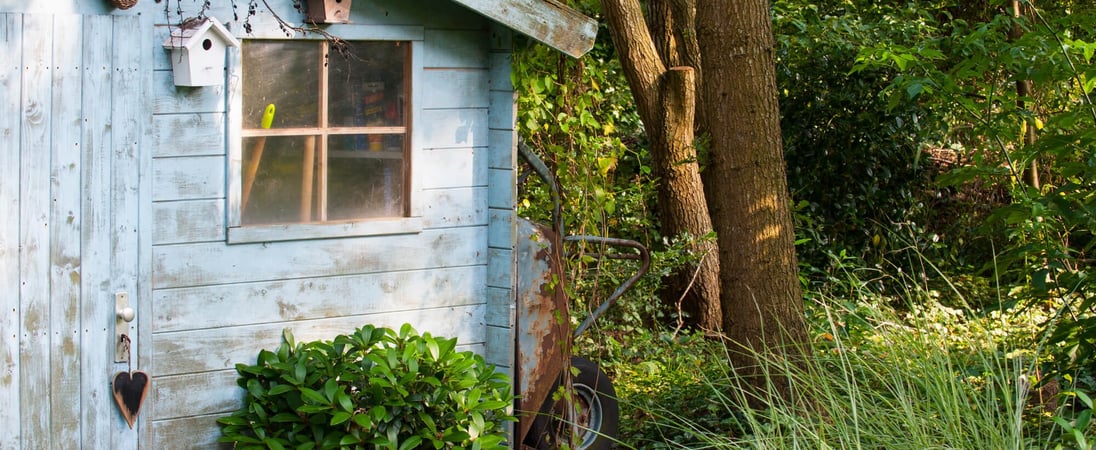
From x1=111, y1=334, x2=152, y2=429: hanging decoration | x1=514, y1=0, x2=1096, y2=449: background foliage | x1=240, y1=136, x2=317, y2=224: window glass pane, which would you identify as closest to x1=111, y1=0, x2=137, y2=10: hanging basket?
x1=240, y1=136, x2=317, y2=224: window glass pane

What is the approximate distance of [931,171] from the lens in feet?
33.0

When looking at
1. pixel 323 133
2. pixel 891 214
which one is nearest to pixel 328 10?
pixel 323 133

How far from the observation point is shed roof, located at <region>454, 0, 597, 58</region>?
4.24 metres

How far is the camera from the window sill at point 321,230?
13.3 feet

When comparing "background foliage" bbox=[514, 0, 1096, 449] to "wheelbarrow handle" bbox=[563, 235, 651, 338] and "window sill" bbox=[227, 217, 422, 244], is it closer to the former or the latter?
"wheelbarrow handle" bbox=[563, 235, 651, 338]

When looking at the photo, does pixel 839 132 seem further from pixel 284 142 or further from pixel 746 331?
pixel 284 142

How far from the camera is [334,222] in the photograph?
427 centimetres

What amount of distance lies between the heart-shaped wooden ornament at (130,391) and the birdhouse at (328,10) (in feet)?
5.02

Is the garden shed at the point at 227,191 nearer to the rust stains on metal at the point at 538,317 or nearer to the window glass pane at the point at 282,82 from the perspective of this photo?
the window glass pane at the point at 282,82

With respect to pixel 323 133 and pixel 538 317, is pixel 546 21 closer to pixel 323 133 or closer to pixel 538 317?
pixel 323 133

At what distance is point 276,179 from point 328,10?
700mm

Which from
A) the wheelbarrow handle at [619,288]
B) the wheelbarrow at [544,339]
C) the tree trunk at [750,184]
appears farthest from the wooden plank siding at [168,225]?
the tree trunk at [750,184]

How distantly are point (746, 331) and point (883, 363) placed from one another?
6.06 feet

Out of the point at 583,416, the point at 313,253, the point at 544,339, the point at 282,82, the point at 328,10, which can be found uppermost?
Result: the point at 328,10
